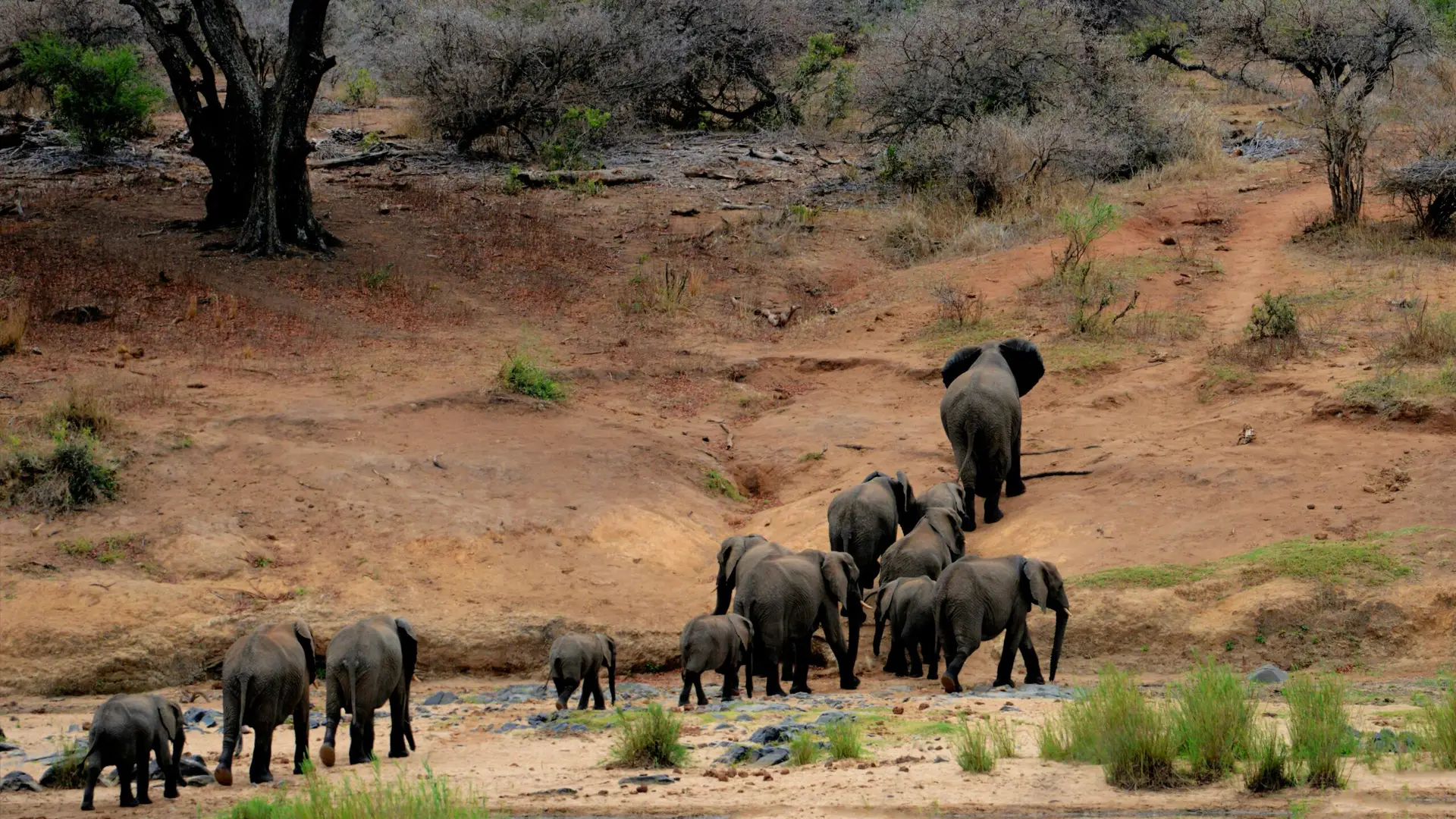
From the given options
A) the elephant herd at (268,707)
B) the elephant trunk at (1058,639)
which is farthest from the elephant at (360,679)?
the elephant trunk at (1058,639)

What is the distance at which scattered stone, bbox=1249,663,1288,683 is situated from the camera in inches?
432

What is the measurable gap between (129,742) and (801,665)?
527 centimetres

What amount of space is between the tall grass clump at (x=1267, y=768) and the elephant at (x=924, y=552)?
15.7 ft

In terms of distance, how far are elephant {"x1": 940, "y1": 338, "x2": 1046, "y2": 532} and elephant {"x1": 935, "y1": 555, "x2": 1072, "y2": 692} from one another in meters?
3.58

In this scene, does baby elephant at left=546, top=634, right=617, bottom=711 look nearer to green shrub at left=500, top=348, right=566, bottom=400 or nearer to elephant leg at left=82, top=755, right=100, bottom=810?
elephant leg at left=82, top=755, right=100, bottom=810

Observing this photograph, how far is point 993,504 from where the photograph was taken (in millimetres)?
15570

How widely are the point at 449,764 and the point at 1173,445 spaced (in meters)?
9.63

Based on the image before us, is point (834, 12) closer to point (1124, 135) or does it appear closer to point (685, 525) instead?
point (1124, 135)

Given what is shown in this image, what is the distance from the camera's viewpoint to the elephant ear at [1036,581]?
1148 centimetres

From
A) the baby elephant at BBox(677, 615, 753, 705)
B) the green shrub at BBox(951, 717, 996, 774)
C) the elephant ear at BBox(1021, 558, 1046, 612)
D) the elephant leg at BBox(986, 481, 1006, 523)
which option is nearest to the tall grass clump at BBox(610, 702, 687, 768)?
the green shrub at BBox(951, 717, 996, 774)

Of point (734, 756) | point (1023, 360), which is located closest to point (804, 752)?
point (734, 756)

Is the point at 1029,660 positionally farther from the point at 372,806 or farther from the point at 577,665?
the point at 372,806

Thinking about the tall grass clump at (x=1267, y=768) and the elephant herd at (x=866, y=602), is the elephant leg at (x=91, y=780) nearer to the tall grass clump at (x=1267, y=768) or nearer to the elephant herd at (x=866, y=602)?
the elephant herd at (x=866, y=602)

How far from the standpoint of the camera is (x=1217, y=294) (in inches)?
907
